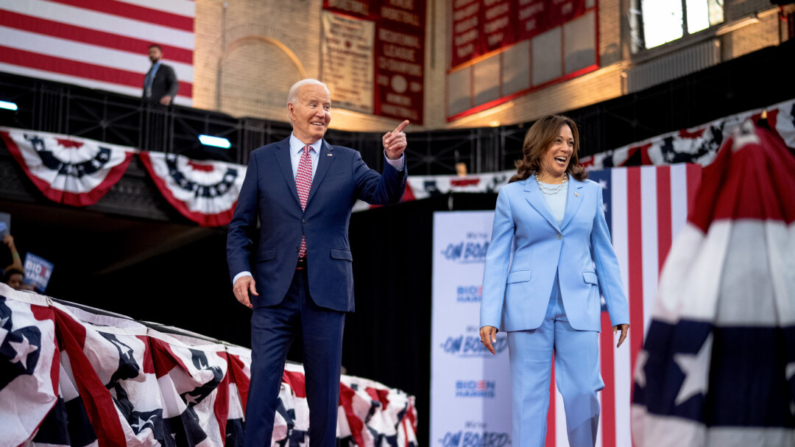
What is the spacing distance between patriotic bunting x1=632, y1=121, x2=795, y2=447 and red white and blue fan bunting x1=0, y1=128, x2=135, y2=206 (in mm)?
9410

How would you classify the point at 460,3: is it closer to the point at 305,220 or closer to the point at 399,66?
the point at 399,66

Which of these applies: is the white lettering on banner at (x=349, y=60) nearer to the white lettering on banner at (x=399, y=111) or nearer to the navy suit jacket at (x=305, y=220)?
the white lettering on banner at (x=399, y=111)

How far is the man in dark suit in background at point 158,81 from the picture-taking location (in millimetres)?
10922

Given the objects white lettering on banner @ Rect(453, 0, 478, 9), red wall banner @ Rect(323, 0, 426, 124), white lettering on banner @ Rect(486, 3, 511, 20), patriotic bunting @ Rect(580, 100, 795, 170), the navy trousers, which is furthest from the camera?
red wall banner @ Rect(323, 0, 426, 124)

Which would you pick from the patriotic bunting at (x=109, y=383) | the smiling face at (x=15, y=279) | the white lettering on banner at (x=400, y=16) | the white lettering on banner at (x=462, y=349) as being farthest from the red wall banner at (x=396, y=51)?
the patriotic bunting at (x=109, y=383)

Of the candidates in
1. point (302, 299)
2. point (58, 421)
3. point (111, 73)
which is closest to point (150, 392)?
point (58, 421)

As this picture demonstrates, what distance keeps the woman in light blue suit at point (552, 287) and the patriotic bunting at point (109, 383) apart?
1.43 metres

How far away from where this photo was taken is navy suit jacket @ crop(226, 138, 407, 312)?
2.67 meters

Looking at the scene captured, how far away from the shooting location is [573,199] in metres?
3.08

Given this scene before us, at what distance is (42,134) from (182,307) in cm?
451

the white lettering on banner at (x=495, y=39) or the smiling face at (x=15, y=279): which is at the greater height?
the white lettering on banner at (x=495, y=39)

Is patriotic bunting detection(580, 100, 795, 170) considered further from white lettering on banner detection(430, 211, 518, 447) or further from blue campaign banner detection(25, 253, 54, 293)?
blue campaign banner detection(25, 253, 54, 293)

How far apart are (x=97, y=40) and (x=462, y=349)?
24.9 ft

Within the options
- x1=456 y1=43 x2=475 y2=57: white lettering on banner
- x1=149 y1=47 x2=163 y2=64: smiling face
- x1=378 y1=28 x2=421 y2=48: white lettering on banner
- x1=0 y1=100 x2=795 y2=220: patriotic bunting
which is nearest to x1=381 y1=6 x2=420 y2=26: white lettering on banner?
x1=378 y1=28 x2=421 y2=48: white lettering on banner
